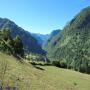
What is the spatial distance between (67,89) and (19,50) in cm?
7265

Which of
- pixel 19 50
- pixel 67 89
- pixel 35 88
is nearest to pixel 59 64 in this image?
pixel 19 50

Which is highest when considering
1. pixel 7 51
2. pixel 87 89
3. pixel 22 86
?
pixel 7 51

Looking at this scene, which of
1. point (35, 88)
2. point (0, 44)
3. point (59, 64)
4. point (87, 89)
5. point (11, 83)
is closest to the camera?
point (11, 83)

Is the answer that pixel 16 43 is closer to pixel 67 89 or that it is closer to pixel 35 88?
pixel 67 89

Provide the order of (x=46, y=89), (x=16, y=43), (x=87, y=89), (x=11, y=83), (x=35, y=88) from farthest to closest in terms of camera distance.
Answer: (x=16, y=43), (x=87, y=89), (x=46, y=89), (x=35, y=88), (x=11, y=83)

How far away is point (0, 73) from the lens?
23.3 metres

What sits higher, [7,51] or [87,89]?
[7,51]

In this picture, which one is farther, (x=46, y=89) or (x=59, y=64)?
(x=59, y=64)

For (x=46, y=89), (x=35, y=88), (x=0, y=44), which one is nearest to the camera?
(x=35, y=88)

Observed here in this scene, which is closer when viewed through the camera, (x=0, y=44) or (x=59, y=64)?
(x=0, y=44)

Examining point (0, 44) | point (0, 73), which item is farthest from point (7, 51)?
point (0, 73)

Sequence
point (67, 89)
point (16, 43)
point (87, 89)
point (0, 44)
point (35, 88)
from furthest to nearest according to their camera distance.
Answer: point (16, 43)
point (0, 44)
point (87, 89)
point (67, 89)
point (35, 88)

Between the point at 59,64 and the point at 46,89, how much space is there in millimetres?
85878

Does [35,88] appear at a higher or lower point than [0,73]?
lower
